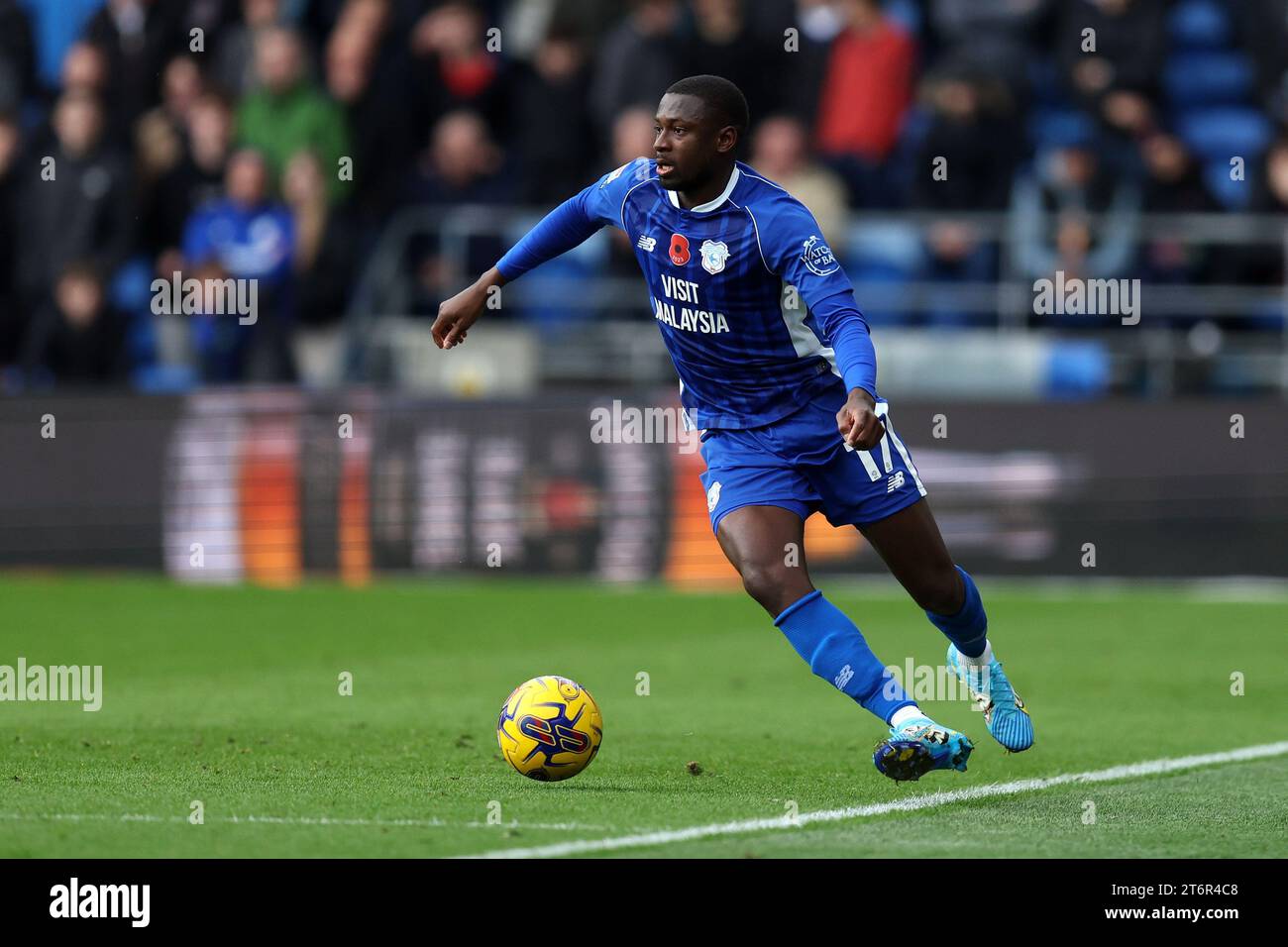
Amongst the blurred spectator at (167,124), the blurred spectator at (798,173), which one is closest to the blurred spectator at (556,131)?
the blurred spectator at (798,173)

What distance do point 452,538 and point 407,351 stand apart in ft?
6.08

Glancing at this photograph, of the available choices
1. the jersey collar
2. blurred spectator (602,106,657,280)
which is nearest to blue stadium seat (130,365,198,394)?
blurred spectator (602,106,657,280)

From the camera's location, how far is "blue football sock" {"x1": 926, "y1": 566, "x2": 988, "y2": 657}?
8078mm

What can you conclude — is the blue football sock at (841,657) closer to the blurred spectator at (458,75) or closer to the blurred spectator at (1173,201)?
the blurred spectator at (1173,201)

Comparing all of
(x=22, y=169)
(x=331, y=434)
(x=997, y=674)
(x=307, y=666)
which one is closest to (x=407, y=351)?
(x=331, y=434)

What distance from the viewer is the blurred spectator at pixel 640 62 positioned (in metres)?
18.3

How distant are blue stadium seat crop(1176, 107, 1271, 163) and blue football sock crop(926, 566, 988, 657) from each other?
1103 cm

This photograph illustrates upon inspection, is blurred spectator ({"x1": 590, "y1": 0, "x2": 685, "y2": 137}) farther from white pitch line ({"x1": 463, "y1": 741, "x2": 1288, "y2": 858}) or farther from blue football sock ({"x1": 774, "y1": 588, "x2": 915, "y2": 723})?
blue football sock ({"x1": 774, "y1": 588, "x2": 915, "y2": 723})

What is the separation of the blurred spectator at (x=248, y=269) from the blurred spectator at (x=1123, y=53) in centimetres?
662

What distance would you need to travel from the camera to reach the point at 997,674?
8359mm

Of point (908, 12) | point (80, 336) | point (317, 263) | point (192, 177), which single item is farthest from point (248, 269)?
point (908, 12)

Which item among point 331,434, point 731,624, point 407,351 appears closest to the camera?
point 731,624

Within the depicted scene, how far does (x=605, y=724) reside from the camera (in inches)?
375
